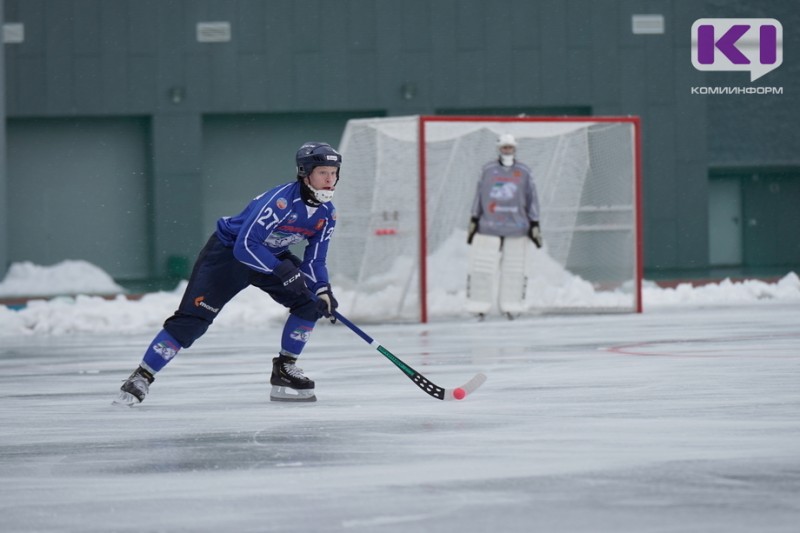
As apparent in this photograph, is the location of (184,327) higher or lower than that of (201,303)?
lower

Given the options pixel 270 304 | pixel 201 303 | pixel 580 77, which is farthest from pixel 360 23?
pixel 201 303

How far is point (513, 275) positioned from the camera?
12633mm

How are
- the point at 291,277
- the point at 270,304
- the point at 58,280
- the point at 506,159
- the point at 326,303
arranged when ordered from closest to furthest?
the point at 291,277 → the point at 326,303 → the point at 506,159 → the point at 270,304 → the point at 58,280

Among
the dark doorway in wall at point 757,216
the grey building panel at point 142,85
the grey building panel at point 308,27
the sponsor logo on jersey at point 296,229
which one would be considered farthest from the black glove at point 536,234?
the dark doorway in wall at point 757,216

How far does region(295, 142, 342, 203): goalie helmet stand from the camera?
21.2 ft

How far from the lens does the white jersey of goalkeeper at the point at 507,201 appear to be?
12.5 m

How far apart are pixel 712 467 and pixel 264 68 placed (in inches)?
622

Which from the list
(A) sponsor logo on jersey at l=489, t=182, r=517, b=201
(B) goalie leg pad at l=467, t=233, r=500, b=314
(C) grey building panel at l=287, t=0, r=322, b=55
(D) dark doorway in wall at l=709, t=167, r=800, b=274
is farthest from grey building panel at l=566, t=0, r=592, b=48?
(B) goalie leg pad at l=467, t=233, r=500, b=314

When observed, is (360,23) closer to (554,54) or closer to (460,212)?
(554,54)

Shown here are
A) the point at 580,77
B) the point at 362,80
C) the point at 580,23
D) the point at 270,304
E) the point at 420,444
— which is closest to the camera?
the point at 420,444

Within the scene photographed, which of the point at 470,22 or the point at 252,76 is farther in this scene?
the point at 470,22

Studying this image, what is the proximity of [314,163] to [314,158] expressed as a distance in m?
0.02

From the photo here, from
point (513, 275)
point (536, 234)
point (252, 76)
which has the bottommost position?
point (513, 275)

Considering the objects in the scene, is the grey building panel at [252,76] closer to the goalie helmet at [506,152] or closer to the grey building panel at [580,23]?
the grey building panel at [580,23]
